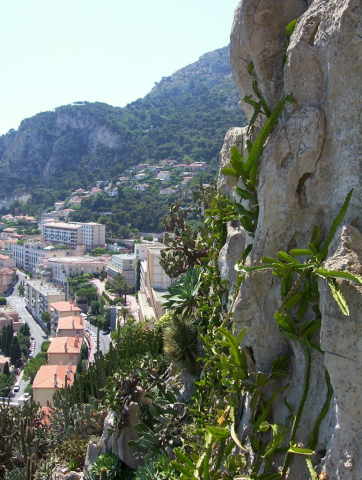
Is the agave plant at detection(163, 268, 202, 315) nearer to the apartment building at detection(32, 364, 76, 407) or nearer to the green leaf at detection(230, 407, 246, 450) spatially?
the green leaf at detection(230, 407, 246, 450)

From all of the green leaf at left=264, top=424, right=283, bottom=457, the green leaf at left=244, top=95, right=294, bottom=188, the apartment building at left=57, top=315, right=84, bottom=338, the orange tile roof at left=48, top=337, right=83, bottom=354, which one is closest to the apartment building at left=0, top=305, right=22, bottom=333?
the apartment building at left=57, top=315, right=84, bottom=338

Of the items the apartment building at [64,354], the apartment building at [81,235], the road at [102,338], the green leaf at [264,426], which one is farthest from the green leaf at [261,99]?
the apartment building at [81,235]

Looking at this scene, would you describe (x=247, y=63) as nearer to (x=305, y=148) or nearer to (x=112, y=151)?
(x=305, y=148)

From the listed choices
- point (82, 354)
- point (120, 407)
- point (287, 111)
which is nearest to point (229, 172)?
point (287, 111)

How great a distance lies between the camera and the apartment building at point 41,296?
65250 millimetres

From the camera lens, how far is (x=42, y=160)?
17300 centimetres

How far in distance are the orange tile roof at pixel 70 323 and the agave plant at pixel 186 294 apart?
139 feet

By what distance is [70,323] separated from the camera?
5112 centimetres

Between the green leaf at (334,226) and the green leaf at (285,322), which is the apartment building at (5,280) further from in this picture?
the green leaf at (334,226)

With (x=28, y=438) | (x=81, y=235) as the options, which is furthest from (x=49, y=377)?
(x=81, y=235)

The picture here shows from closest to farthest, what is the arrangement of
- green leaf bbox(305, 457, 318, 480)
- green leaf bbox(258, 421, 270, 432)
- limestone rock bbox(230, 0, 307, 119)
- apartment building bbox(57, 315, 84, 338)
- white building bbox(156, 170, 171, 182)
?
1. green leaf bbox(305, 457, 318, 480)
2. green leaf bbox(258, 421, 270, 432)
3. limestone rock bbox(230, 0, 307, 119)
4. apartment building bbox(57, 315, 84, 338)
5. white building bbox(156, 170, 171, 182)

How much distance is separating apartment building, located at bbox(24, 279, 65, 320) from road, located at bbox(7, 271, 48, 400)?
0.99m

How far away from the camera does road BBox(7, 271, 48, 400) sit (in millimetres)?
42406

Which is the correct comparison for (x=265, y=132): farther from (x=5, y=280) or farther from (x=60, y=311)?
(x=5, y=280)
